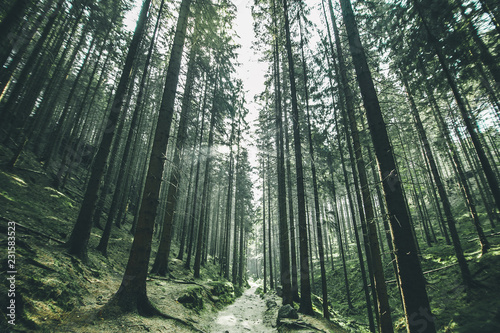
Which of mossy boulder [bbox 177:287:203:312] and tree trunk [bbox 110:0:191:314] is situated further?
mossy boulder [bbox 177:287:203:312]

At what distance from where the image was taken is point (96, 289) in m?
5.36

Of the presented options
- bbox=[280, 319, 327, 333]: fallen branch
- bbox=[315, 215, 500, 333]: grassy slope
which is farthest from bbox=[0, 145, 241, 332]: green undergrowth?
bbox=[315, 215, 500, 333]: grassy slope

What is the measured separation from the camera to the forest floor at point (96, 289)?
3.69 m

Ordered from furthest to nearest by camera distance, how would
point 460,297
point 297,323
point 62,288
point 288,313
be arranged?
point 460,297 < point 288,313 < point 297,323 < point 62,288

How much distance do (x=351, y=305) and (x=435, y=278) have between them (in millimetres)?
6689

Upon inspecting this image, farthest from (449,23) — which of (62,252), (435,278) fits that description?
(62,252)

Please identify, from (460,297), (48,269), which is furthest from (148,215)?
(460,297)

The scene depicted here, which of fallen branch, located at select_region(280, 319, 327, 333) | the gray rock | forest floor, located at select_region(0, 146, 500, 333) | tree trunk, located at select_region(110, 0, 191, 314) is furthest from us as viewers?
the gray rock

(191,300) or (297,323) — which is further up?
(191,300)

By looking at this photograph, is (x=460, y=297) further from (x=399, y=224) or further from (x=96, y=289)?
(x=96, y=289)

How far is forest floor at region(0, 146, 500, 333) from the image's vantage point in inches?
145

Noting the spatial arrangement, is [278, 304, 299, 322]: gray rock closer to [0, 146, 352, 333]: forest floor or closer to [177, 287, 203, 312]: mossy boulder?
[0, 146, 352, 333]: forest floor

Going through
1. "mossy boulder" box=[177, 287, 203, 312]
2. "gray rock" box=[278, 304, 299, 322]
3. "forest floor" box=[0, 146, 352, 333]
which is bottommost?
"gray rock" box=[278, 304, 299, 322]

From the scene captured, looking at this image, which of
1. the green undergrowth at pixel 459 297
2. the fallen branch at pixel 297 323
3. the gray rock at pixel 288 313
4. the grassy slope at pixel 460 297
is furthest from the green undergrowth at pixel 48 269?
the grassy slope at pixel 460 297
